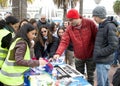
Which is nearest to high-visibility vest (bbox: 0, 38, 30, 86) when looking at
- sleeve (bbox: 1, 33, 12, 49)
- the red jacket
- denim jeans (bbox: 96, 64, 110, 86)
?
sleeve (bbox: 1, 33, 12, 49)

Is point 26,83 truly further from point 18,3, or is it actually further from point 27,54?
point 18,3

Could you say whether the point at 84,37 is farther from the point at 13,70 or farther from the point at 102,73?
the point at 13,70

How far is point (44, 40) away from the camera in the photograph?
230 inches

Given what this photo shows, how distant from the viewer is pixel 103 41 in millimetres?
4812

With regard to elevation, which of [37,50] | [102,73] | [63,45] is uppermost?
[63,45]

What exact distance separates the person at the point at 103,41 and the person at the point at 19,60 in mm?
1171

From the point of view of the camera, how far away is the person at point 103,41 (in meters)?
4.68

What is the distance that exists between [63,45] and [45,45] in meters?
0.49

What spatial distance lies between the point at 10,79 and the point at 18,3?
644 centimetres

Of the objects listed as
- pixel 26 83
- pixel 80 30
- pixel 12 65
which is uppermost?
pixel 80 30

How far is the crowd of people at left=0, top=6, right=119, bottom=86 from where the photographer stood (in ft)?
13.0

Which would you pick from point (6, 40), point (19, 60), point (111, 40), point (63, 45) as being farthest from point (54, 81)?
point (63, 45)

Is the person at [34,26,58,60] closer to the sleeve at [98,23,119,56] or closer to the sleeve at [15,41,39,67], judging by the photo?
the sleeve at [98,23,119,56]

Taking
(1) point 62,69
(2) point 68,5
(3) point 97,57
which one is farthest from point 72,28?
(2) point 68,5
